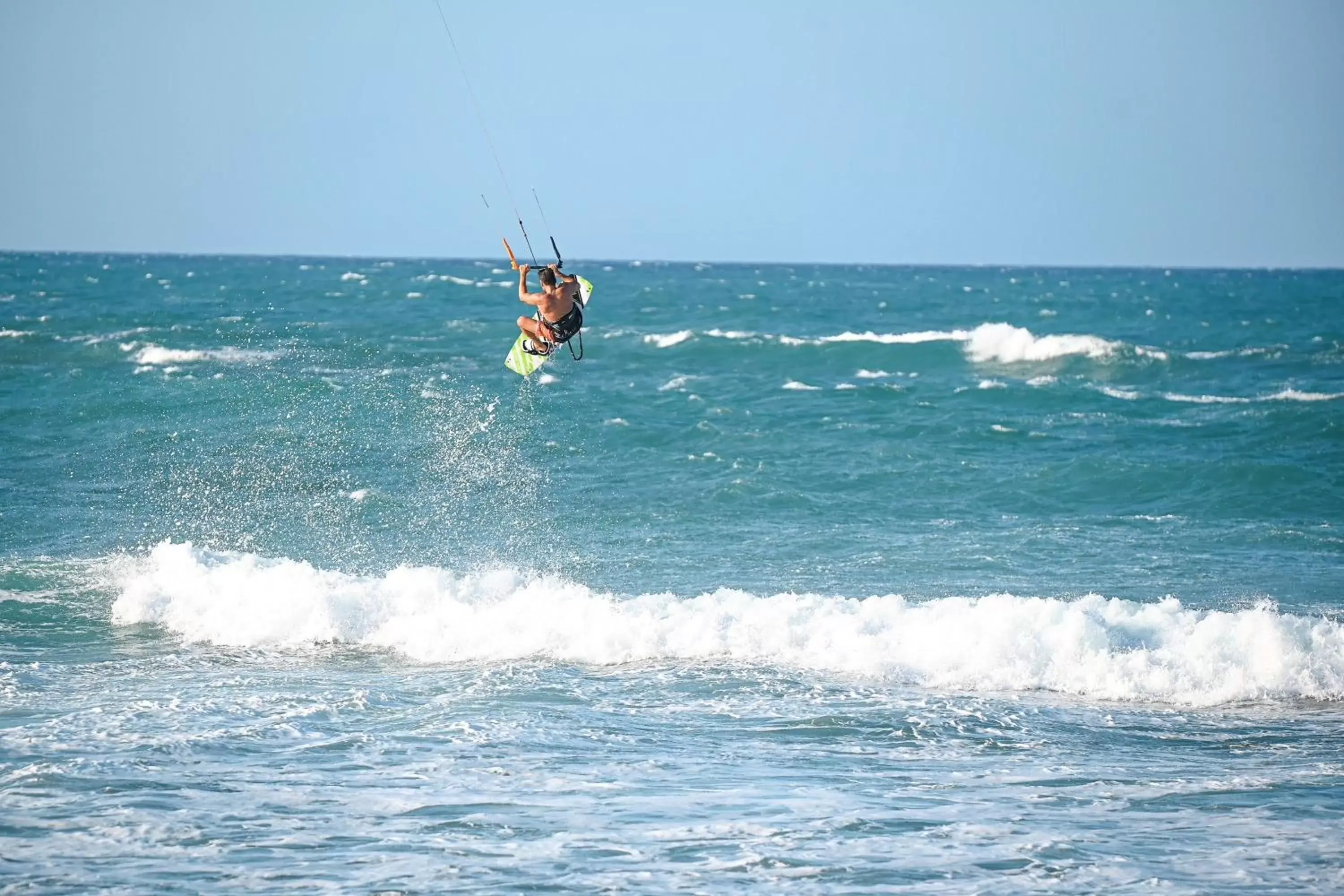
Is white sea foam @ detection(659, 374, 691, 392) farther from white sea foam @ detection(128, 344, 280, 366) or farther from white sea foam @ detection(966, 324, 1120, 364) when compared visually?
white sea foam @ detection(966, 324, 1120, 364)

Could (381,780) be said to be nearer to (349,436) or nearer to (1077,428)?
(349,436)

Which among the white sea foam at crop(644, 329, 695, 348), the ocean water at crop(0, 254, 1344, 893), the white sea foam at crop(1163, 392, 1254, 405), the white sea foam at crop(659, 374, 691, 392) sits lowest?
the ocean water at crop(0, 254, 1344, 893)

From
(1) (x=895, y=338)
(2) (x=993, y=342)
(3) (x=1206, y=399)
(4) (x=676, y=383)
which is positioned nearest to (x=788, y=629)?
(4) (x=676, y=383)

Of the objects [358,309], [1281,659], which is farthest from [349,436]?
[358,309]

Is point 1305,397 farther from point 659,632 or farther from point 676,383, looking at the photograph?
point 659,632

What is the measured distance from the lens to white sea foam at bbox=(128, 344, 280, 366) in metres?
30.5

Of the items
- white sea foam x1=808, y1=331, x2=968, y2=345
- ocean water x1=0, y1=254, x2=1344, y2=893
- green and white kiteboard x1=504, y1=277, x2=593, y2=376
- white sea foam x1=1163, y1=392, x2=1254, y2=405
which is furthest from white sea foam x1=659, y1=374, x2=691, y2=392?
green and white kiteboard x1=504, y1=277, x2=593, y2=376

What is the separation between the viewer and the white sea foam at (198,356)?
30500mm

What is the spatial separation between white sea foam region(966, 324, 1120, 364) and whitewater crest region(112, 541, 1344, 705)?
24303mm

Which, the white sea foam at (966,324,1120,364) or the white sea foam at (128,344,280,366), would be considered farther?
the white sea foam at (966,324,1120,364)

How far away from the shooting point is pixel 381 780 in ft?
28.7

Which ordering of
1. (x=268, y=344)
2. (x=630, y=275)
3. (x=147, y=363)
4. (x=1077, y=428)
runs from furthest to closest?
(x=630, y=275) < (x=268, y=344) < (x=147, y=363) < (x=1077, y=428)

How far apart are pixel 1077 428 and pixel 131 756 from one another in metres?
19.8

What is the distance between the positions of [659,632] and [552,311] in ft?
10.4
